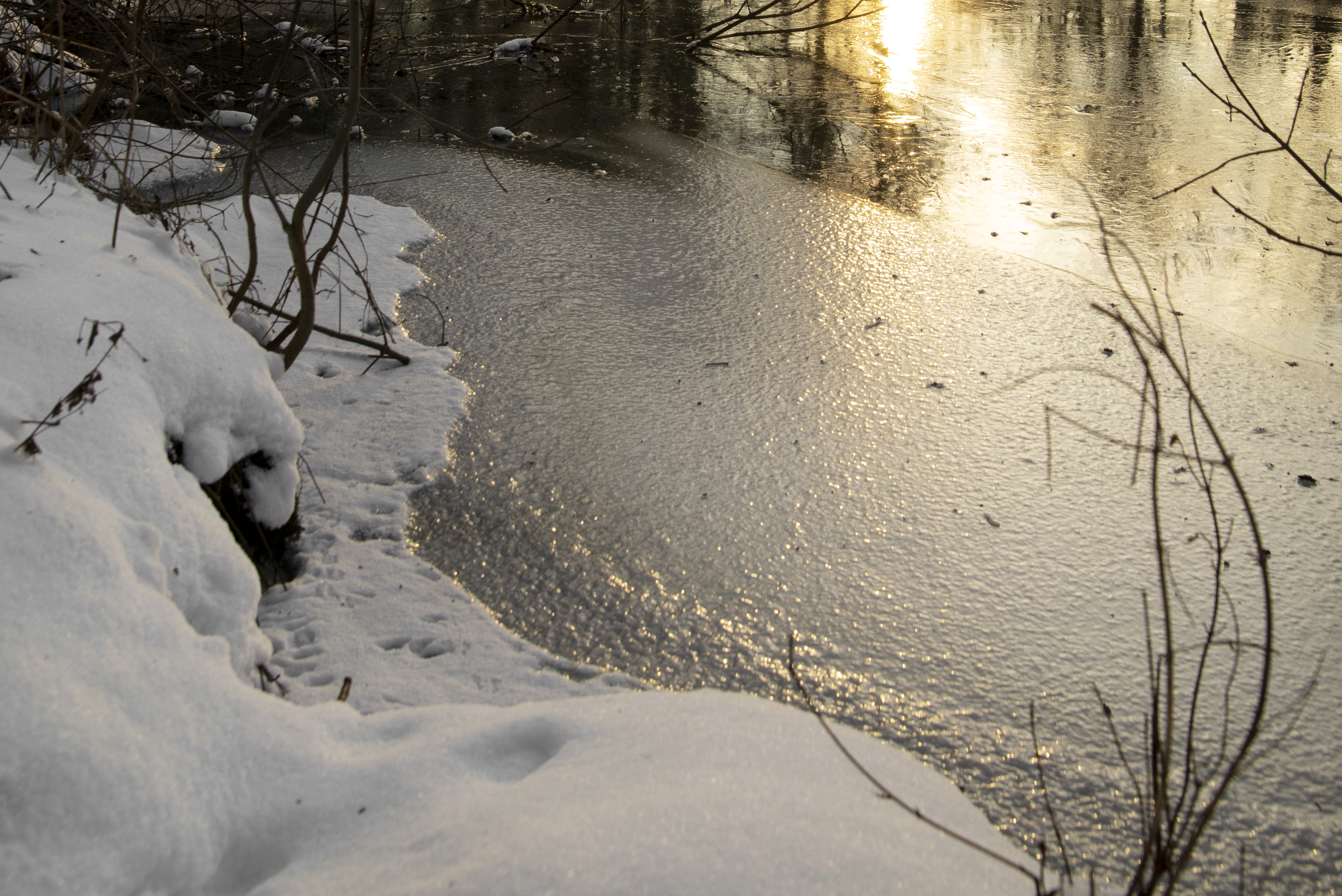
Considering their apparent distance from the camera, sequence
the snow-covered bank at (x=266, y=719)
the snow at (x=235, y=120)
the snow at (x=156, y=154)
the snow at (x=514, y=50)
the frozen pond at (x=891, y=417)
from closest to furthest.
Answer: the snow-covered bank at (x=266, y=719)
the frozen pond at (x=891, y=417)
the snow at (x=156, y=154)
the snow at (x=235, y=120)
the snow at (x=514, y=50)

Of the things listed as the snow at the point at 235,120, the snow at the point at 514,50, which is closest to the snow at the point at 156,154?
the snow at the point at 235,120

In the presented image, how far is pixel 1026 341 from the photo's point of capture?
10.4 ft

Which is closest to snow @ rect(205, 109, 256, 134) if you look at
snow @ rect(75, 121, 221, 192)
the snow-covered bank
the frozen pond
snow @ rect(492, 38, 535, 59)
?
snow @ rect(75, 121, 221, 192)

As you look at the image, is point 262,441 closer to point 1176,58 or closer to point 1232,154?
point 1232,154

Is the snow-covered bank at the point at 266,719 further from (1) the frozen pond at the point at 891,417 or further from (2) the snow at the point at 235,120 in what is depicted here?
(2) the snow at the point at 235,120

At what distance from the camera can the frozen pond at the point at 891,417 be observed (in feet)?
6.33

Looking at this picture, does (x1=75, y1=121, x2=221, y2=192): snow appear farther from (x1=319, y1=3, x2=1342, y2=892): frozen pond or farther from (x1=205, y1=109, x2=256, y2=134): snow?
(x1=319, y1=3, x2=1342, y2=892): frozen pond

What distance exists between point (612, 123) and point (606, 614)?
13.5 ft

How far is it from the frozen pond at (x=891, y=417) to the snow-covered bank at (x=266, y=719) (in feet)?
0.94

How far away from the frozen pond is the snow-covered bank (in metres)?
0.29

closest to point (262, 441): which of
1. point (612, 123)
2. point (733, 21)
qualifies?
point (612, 123)

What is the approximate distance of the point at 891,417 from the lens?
2789 millimetres

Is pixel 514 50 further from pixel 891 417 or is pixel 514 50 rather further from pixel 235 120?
pixel 891 417

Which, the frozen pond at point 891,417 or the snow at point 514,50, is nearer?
the frozen pond at point 891,417
